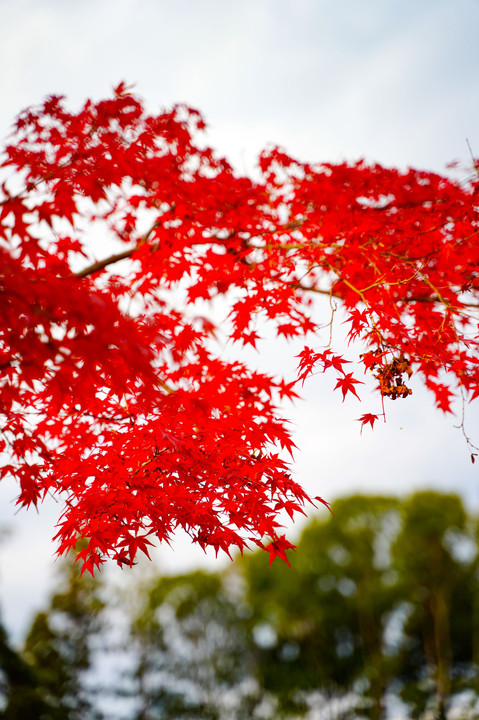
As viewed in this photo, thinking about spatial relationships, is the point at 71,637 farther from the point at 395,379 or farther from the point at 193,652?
the point at 395,379

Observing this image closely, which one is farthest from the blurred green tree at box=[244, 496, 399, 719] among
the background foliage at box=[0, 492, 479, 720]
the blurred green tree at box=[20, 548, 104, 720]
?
the blurred green tree at box=[20, 548, 104, 720]

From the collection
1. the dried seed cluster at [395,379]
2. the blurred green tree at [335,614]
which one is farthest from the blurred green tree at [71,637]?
the dried seed cluster at [395,379]

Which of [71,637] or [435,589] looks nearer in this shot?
[71,637]

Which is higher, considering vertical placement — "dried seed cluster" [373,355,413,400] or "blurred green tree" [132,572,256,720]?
"dried seed cluster" [373,355,413,400]

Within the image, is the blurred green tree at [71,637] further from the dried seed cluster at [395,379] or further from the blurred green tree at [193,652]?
the dried seed cluster at [395,379]

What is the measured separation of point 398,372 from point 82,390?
231cm

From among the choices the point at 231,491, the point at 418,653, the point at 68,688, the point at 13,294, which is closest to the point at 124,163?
the point at 13,294

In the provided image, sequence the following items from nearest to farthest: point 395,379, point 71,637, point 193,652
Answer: point 395,379 → point 71,637 → point 193,652

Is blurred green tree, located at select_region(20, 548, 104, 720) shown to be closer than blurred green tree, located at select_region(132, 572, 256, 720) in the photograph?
Yes

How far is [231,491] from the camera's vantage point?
3270 mm

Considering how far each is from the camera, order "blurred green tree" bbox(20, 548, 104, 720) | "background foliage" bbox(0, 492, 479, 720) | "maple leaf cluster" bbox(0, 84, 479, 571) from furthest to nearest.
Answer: "background foliage" bbox(0, 492, 479, 720) → "blurred green tree" bbox(20, 548, 104, 720) → "maple leaf cluster" bbox(0, 84, 479, 571)

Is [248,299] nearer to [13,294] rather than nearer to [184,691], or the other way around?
[13,294]

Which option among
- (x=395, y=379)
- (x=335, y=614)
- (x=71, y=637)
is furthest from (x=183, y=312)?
(x=335, y=614)

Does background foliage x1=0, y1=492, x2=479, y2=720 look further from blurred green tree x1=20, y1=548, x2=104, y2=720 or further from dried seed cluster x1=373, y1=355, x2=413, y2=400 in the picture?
dried seed cluster x1=373, y1=355, x2=413, y2=400
